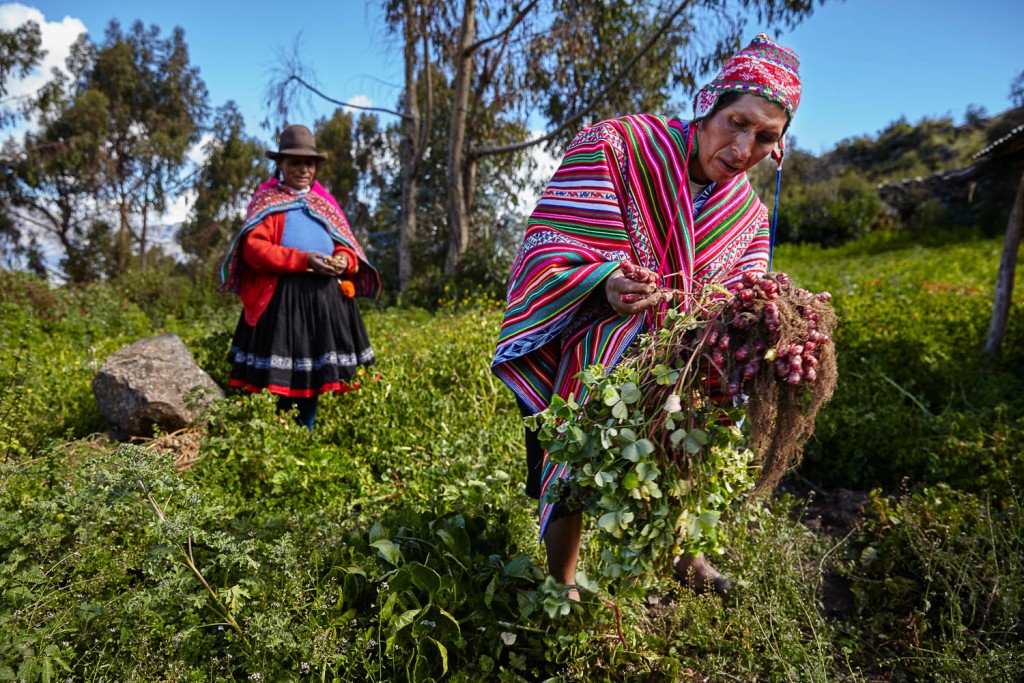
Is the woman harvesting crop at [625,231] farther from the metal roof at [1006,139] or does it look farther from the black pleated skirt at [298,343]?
the metal roof at [1006,139]

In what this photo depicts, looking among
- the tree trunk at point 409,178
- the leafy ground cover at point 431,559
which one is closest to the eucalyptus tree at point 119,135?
the tree trunk at point 409,178

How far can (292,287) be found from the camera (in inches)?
159

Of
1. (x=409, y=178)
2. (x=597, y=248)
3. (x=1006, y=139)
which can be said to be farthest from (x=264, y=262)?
(x=409, y=178)

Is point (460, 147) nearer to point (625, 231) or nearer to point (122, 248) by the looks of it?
point (625, 231)

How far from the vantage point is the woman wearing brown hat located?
3.97 m

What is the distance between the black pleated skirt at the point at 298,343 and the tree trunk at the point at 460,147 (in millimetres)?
6790

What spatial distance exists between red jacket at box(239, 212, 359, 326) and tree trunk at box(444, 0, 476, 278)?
6.88 metres

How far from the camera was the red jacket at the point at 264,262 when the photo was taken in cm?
392

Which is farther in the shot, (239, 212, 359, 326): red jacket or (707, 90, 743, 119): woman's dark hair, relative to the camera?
(239, 212, 359, 326): red jacket

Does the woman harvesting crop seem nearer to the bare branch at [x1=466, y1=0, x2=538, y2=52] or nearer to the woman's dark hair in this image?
the woman's dark hair

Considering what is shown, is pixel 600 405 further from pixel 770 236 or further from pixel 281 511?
pixel 281 511

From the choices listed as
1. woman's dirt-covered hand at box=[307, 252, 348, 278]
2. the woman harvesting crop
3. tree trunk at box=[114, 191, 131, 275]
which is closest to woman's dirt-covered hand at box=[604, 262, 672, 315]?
the woman harvesting crop

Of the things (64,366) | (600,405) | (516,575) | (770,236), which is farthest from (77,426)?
(770,236)

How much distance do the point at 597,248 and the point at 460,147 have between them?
936 cm
